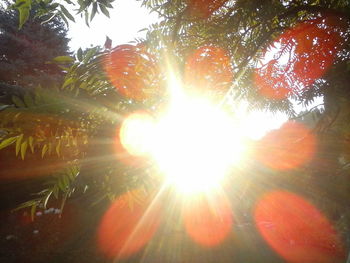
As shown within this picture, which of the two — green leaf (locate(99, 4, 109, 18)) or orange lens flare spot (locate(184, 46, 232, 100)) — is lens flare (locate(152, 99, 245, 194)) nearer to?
orange lens flare spot (locate(184, 46, 232, 100))

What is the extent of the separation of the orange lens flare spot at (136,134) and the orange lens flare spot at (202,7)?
1.37 m

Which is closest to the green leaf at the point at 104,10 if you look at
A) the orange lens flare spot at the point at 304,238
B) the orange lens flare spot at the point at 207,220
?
the orange lens flare spot at the point at 304,238

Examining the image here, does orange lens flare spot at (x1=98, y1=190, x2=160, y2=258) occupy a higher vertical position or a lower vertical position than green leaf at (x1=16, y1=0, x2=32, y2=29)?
lower

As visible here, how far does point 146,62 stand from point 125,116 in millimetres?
234

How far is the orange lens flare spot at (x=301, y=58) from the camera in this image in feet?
5.48

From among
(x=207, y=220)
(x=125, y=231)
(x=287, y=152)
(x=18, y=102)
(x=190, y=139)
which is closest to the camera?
(x=18, y=102)

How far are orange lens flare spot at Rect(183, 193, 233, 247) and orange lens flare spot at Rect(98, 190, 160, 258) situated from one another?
1.09 m

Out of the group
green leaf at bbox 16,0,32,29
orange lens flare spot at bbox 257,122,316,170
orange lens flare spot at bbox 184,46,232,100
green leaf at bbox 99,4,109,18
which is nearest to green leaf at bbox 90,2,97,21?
green leaf at bbox 99,4,109,18

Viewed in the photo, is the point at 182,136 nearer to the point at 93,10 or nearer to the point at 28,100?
the point at 28,100

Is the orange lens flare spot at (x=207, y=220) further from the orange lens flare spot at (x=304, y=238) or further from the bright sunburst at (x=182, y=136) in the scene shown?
the bright sunburst at (x=182, y=136)

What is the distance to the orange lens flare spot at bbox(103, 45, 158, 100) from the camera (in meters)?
0.81

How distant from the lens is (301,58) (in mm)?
1823

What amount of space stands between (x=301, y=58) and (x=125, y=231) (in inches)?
304

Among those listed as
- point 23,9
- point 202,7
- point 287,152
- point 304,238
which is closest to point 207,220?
point 304,238
